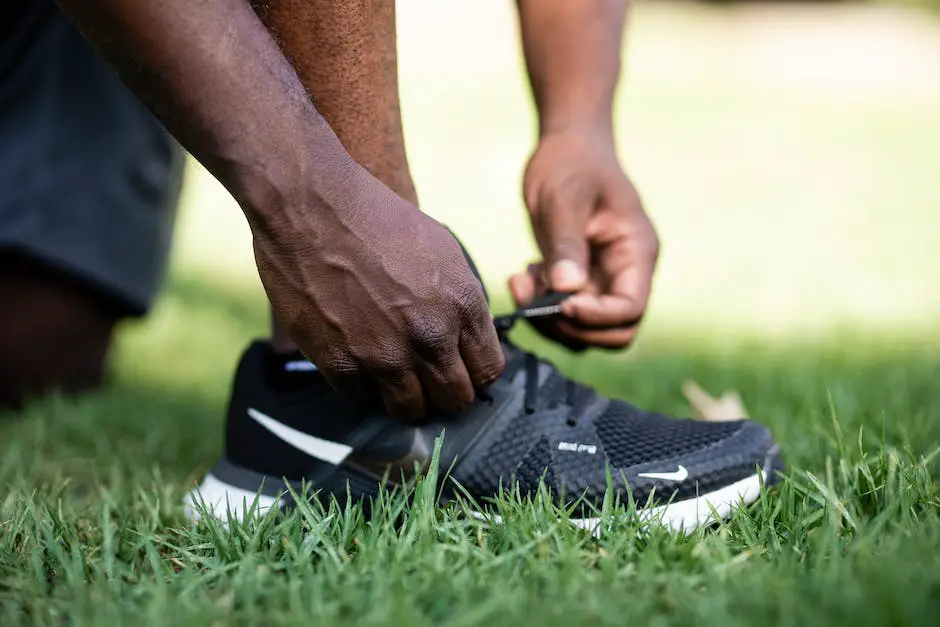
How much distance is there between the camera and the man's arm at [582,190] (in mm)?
1938

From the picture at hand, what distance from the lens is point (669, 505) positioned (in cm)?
148

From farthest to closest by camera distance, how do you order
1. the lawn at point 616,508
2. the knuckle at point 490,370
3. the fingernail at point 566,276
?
the fingernail at point 566,276, the knuckle at point 490,370, the lawn at point 616,508

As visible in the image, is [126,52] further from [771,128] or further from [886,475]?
[771,128]

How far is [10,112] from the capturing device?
2.81m

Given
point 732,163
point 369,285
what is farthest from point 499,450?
point 732,163

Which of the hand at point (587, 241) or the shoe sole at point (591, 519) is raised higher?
the hand at point (587, 241)

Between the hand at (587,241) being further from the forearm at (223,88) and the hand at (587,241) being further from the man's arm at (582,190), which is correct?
the forearm at (223,88)

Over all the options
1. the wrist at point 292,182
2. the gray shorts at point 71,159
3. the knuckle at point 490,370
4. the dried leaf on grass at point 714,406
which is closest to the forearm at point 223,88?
the wrist at point 292,182

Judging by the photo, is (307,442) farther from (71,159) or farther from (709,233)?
(709,233)

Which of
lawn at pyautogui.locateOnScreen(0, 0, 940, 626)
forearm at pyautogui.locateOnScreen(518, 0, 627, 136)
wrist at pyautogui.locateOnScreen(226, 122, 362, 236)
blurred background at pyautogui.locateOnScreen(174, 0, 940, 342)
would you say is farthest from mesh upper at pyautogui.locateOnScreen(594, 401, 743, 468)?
blurred background at pyautogui.locateOnScreen(174, 0, 940, 342)

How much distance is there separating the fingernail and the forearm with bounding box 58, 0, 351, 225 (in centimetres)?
71

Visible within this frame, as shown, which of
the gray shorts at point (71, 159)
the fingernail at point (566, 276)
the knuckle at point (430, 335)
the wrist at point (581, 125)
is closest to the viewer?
the knuckle at point (430, 335)

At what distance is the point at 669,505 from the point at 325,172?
2.47 feet

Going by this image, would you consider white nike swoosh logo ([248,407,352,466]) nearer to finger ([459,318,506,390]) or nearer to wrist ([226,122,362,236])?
finger ([459,318,506,390])
